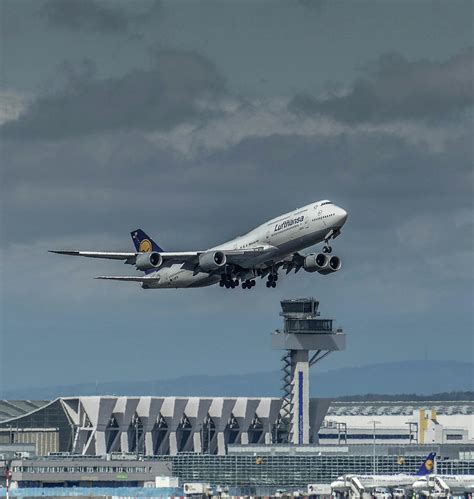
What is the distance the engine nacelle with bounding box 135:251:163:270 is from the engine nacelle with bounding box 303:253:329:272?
45.6 feet

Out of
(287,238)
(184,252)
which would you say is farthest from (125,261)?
(287,238)

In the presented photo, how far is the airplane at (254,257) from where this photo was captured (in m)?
140

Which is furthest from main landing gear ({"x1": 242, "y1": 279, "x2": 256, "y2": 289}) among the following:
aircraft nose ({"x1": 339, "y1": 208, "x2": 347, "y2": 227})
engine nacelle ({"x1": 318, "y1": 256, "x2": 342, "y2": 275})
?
aircraft nose ({"x1": 339, "y1": 208, "x2": 347, "y2": 227})

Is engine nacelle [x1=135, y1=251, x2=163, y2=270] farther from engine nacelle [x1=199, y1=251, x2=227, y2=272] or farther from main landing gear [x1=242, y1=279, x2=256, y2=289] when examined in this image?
main landing gear [x1=242, y1=279, x2=256, y2=289]

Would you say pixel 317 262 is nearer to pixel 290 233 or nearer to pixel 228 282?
pixel 290 233

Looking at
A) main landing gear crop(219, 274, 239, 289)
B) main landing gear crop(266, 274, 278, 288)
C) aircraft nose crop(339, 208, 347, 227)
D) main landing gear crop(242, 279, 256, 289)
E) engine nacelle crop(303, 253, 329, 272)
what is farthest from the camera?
main landing gear crop(242, 279, 256, 289)

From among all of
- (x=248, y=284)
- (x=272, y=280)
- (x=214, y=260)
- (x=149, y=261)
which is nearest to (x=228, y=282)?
(x=248, y=284)

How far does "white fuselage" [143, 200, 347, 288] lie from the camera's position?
13938 cm

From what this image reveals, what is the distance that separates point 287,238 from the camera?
14125 centimetres

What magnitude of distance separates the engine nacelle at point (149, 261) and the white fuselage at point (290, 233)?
17.7 feet

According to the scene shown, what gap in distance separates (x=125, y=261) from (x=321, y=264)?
18369mm

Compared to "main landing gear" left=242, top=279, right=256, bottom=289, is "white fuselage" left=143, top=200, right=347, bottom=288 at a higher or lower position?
higher

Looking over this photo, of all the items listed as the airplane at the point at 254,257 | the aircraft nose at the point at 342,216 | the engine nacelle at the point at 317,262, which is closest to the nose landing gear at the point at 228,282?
the airplane at the point at 254,257

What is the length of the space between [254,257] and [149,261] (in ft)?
31.5
